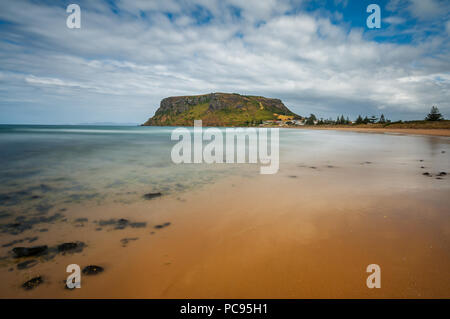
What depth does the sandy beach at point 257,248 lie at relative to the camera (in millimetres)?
2533

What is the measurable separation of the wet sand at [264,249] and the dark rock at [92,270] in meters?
0.09

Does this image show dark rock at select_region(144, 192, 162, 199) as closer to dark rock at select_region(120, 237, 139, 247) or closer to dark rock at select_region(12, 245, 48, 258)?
dark rock at select_region(120, 237, 139, 247)

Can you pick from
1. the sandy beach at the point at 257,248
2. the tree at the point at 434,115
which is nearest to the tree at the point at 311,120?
the tree at the point at 434,115

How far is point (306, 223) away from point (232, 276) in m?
2.24

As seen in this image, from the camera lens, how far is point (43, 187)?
277 inches

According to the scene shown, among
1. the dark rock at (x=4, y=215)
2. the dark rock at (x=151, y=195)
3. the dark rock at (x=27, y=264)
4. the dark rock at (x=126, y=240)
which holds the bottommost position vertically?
the dark rock at (x=27, y=264)

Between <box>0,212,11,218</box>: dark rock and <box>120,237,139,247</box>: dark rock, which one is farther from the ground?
<box>0,212,11,218</box>: dark rock

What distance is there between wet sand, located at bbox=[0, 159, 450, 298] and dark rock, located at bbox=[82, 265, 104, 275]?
9 cm

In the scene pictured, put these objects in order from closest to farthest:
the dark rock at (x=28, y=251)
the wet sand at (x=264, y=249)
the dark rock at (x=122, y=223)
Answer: the wet sand at (x=264, y=249), the dark rock at (x=28, y=251), the dark rock at (x=122, y=223)

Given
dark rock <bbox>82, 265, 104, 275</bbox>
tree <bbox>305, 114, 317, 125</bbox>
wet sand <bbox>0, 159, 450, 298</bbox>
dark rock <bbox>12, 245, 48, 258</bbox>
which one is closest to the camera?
wet sand <bbox>0, 159, 450, 298</bbox>

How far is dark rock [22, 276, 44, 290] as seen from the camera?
8.41 ft

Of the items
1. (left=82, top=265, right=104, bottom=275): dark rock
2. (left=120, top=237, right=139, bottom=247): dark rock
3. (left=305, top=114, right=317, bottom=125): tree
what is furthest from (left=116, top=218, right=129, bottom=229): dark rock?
(left=305, top=114, right=317, bottom=125): tree

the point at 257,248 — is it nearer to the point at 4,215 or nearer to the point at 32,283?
the point at 32,283

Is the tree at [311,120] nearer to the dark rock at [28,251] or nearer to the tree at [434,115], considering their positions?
the tree at [434,115]
